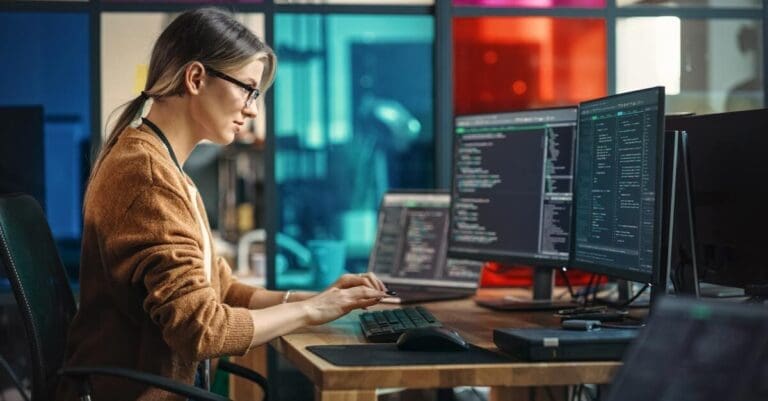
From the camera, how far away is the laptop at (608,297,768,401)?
42.1 inches

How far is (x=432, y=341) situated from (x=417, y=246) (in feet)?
4.17

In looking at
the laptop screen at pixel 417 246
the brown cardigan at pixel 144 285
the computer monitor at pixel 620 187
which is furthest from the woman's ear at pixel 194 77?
the laptop screen at pixel 417 246

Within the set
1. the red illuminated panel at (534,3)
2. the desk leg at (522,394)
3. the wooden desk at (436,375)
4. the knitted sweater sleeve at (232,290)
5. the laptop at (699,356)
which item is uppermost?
the red illuminated panel at (534,3)

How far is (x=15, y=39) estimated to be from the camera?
415 cm

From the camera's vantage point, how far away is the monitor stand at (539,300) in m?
2.76

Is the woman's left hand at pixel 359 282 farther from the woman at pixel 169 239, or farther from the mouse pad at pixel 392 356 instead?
the mouse pad at pixel 392 356

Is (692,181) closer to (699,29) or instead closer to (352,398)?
(352,398)

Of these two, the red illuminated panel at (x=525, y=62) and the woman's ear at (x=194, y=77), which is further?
the red illuminated panel at (x=525, y=62)

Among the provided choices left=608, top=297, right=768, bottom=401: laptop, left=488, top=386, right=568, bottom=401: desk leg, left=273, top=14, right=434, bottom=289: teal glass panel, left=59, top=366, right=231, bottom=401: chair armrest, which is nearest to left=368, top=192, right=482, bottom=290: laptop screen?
left=488, top=386, right=568, bottom=401: desk leg

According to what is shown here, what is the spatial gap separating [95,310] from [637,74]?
9.50 ft

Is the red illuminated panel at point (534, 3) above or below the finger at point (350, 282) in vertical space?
above

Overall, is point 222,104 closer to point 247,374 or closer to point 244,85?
point 244,85

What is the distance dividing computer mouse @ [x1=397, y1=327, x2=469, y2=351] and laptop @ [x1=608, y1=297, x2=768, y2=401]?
787 millimetres

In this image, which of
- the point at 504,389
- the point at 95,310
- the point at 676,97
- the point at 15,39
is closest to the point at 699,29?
the point at 676,97
